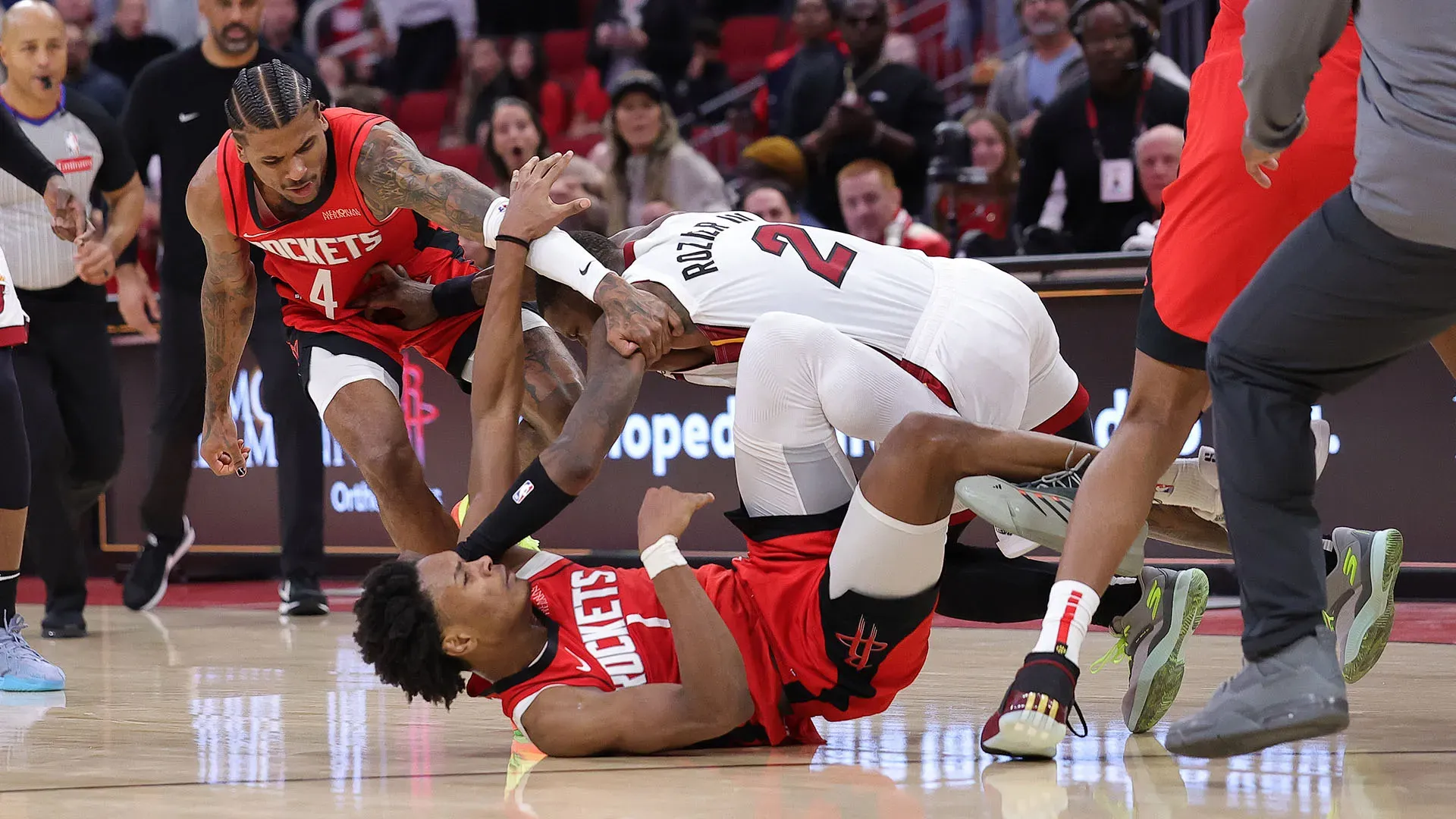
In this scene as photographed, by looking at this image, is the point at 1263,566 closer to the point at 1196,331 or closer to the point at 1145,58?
the point at 1196,331

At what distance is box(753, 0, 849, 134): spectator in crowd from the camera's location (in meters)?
8.72

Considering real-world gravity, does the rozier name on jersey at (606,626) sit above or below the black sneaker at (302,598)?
above

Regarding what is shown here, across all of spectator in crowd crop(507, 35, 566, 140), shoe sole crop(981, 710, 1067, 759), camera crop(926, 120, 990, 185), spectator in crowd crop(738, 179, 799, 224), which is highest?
spectator in crowd crop(507, 35, 566, 140)

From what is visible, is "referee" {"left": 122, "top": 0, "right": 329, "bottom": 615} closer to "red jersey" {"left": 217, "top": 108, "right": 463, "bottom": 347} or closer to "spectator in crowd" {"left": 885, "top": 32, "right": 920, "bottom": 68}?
"red jersey" {"left": 217, "top": 108, "right": 463, "bottom": 347}

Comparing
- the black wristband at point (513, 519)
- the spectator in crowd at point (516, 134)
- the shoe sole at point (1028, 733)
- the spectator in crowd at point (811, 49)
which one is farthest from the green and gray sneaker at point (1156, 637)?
the spectator in crowd at point (811, 49)

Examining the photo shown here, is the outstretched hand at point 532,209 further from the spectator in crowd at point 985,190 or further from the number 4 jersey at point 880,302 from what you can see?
the spectator in crowd at point 985,190

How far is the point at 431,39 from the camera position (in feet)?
40.3

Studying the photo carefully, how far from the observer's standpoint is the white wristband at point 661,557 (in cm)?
325

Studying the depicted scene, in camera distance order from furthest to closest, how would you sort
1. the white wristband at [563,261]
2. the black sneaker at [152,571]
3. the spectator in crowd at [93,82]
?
1. the spectator in crowd at [93,82]
2. the black sneaker at [152,571]
3. the white wristband at [563,261]

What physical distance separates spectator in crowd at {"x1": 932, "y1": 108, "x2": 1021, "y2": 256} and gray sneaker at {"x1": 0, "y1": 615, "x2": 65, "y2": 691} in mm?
4267

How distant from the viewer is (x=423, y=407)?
7754 millimetres

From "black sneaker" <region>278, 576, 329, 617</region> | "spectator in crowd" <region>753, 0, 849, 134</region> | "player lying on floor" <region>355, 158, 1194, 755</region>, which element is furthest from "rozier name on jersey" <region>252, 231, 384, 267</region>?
"spectator in crowd" <region>753, 0, 849, 134</region>

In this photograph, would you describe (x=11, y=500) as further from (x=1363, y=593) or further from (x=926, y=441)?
(x=1363, y=593)

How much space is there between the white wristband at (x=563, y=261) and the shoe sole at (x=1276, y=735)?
67.2 inches
